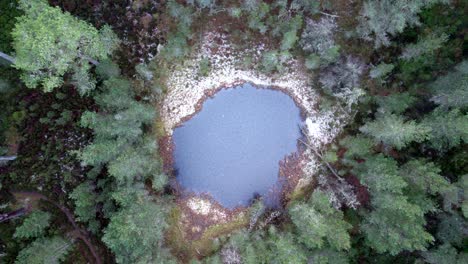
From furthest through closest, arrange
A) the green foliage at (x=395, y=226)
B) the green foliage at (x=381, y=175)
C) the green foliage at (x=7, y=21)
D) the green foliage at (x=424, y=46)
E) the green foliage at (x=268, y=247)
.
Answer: the green foliage at (x=7, y=21) < the green foliage at (x=424, y=46) < the green foliage at (x=268, y=247) < the green foliage at (x=381, y=175) < the green foliage at (x=395, y=226)

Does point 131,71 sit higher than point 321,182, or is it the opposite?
point 131,71

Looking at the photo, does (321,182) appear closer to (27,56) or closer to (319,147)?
(319,147)

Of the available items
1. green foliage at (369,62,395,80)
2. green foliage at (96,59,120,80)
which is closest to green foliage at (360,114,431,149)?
green foliage at (369,62,395,80)

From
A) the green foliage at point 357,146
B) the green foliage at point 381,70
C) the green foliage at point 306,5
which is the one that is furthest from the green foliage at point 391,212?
the green foliage at point 306,5

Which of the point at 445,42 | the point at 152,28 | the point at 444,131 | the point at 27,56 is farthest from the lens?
the point at 152,28

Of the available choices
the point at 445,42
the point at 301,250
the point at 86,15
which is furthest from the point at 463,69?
the point at 86,15

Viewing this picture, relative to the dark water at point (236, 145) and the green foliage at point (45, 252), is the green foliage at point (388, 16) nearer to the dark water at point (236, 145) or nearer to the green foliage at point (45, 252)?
the dark water at point (236, 145)

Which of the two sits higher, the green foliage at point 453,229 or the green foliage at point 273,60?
the green foliage at point 273,60
